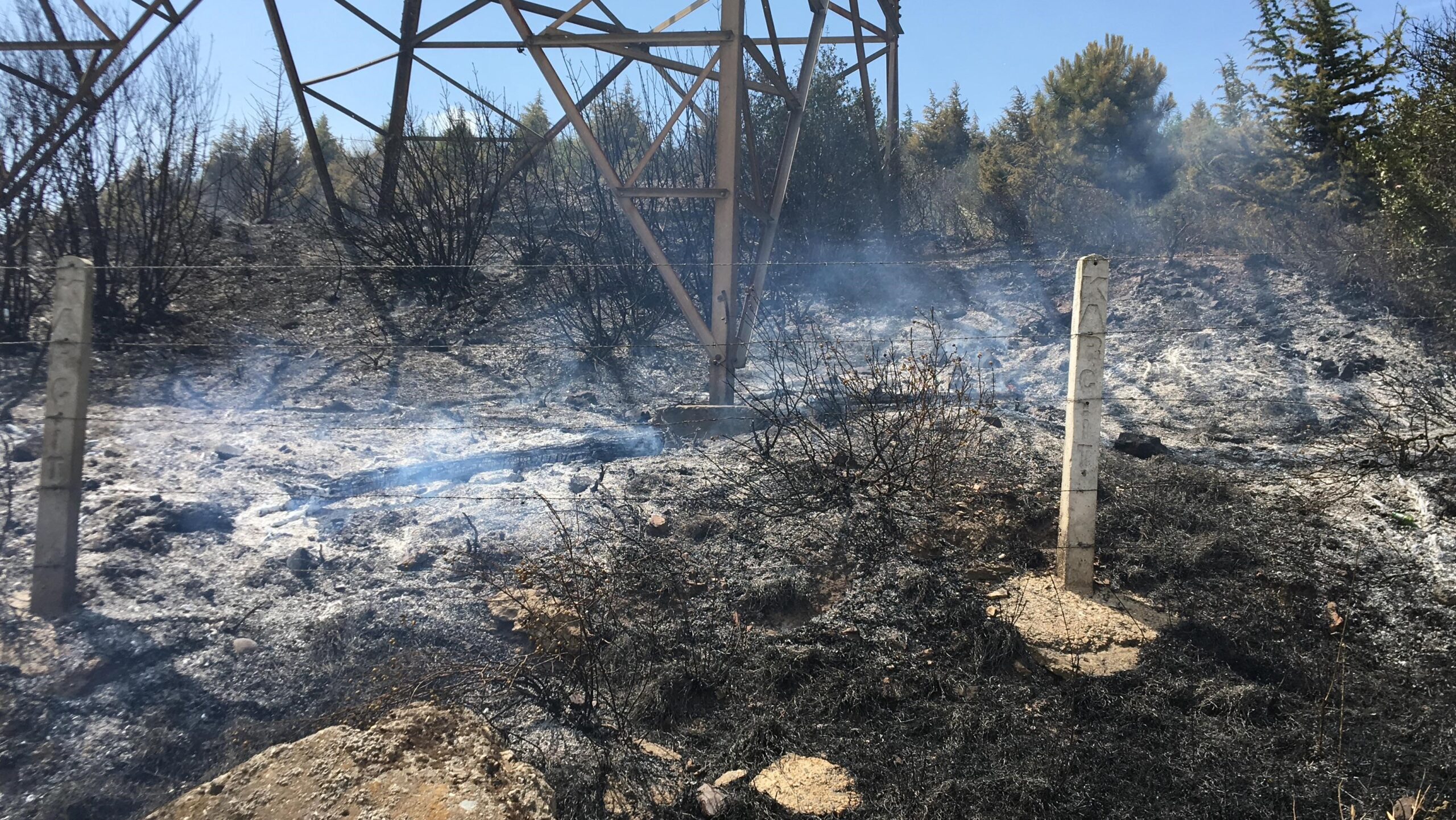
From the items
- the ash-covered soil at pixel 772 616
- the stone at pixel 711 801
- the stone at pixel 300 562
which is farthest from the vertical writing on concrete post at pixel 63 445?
the stone at pixel 711 801

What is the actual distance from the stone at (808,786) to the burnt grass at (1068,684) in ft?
0.17

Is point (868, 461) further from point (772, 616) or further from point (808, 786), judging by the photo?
point (808, 786)

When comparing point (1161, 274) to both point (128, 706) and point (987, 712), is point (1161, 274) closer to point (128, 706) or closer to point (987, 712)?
point (987, 712)

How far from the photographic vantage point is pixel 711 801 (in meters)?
3.30

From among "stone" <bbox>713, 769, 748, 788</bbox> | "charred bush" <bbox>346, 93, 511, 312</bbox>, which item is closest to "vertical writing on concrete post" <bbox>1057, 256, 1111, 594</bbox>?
"stone" <bbox>713, 769, 748, 788</bbox>

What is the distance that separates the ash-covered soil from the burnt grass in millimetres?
15

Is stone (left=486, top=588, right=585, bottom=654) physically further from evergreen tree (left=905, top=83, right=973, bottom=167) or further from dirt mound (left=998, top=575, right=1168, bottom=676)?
evergreen tree (left=905, top=83, right=973, bottom=167)

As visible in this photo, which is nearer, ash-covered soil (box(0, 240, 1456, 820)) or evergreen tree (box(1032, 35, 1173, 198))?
ash-covered soil (box(0, 240, 1456, 820))

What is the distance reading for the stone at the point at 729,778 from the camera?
344 centimetres

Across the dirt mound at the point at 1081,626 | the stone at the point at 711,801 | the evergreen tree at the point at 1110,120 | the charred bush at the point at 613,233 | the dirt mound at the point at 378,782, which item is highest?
the evergreen tree at the point at 1110,120

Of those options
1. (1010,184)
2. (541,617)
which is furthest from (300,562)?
(1010,184)

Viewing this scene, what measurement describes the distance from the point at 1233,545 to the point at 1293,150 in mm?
8719

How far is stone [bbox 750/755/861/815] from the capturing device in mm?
3301

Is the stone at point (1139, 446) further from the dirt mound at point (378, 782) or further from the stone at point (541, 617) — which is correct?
the dirt mound at point (378, 782)
